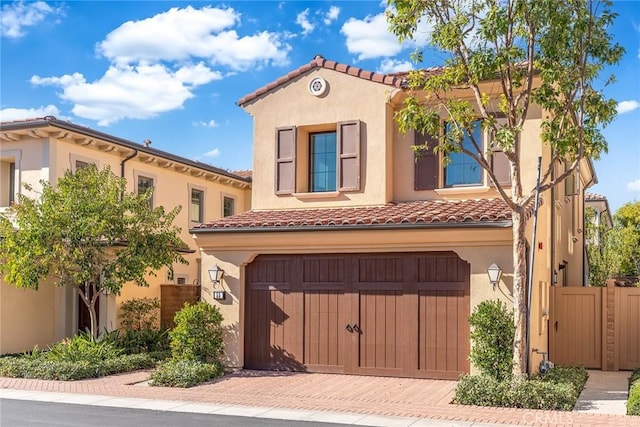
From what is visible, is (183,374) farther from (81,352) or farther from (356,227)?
(356,227)

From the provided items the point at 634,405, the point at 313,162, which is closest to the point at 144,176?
the point at 313,162

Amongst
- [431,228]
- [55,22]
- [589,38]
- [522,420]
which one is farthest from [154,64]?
[522,420]

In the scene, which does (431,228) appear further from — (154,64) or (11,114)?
(11,114)

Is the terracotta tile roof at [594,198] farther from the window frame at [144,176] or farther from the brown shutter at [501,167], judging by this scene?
the brown shutter at [501,167]

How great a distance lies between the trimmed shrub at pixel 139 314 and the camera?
61.2 ft

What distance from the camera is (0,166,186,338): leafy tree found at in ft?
51.2

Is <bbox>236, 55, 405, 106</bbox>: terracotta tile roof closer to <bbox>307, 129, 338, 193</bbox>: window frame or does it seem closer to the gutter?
<bbox>307, 129, 338, 193</bbox>: window frame

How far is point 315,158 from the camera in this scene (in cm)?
1733

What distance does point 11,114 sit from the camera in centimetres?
2103

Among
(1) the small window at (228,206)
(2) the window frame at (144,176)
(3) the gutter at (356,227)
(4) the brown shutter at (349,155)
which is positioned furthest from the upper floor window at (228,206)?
(3) the gutter at (356,227)

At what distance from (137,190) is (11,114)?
4543 mm

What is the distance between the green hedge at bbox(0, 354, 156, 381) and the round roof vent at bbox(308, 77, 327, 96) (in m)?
7.31

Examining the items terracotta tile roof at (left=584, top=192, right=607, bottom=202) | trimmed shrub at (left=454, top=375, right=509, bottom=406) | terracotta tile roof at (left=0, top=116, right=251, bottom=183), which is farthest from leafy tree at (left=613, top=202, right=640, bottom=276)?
trimmed shrub at (left=454, top=375, right=509, bottom=406)

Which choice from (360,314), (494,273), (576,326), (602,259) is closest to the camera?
(494,273)
